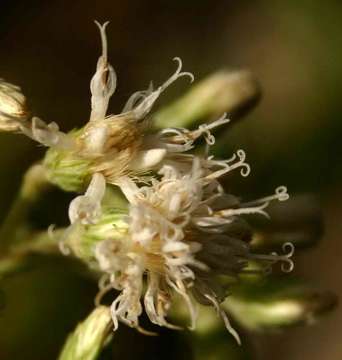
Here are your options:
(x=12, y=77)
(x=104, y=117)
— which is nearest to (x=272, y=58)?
(x=12, y=77)

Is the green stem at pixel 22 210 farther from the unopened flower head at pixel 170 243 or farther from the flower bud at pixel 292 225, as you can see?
the flower bud at pixel 292 225

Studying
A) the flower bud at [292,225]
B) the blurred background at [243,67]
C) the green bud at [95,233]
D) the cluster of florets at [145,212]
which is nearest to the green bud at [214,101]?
the flower bud at [292,225]

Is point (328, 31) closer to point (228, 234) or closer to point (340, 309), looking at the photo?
point (340, 309)

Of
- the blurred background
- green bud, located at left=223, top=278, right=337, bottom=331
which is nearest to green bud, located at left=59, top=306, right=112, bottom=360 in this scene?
green bud, located at left=223, top=278, right=337, bottom=331

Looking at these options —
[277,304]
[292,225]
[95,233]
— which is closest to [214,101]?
[292,225]

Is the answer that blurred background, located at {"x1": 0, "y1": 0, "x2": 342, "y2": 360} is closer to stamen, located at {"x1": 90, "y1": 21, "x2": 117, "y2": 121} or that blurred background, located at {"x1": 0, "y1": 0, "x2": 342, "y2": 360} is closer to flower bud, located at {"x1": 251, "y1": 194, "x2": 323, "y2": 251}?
flower bud, located at {"x1": 251, "y1": 194, "x2": 323, "y2": 251}
